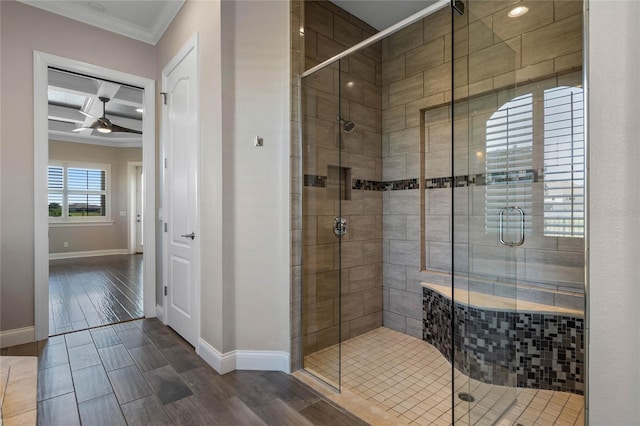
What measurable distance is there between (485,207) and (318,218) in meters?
1.08

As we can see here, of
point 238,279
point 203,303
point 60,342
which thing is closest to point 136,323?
point 60,342

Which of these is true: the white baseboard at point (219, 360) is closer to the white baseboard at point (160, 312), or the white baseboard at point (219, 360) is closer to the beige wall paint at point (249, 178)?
the beige wall paint at point (249, 178)

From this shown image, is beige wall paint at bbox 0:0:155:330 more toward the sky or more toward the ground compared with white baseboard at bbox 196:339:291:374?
more toward the sky

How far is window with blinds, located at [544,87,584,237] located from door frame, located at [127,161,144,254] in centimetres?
841

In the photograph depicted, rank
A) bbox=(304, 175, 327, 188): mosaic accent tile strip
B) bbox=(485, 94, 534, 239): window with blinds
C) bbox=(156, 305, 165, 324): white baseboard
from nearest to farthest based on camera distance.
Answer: bbox=(485, 94, 534, 239): window with blinds < bbox=(304, 175, 327, 188): mosaic accent tile strip < bbox=(156, 305, 165, 324): white baseboard

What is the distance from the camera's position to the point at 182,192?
108 inches

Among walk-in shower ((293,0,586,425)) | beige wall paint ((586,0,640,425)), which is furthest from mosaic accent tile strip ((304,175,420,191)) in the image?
beige wall paint ((586,0,640,425))

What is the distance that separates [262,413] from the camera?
1732 millimetres

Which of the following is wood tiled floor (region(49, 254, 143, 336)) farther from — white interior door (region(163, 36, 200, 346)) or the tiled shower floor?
the tiled shower floor

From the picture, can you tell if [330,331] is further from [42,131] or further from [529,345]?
[42,131]

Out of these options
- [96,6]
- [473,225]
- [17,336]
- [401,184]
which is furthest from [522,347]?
[96,6]

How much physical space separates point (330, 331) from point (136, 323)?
2072 mm

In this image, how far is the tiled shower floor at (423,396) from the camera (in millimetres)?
1689

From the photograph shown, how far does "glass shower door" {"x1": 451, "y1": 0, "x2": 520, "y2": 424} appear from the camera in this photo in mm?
1726
